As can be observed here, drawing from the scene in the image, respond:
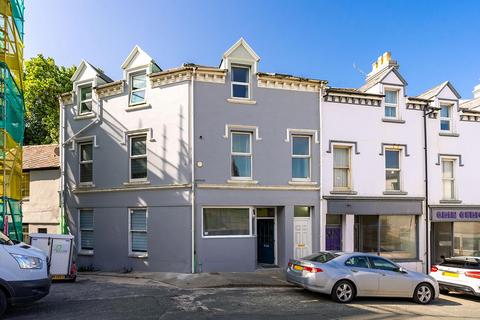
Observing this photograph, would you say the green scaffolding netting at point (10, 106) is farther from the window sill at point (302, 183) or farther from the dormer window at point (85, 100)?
the window sill at point (302, 183)

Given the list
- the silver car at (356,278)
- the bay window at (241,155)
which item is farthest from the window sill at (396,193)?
the silver car at (356,278)

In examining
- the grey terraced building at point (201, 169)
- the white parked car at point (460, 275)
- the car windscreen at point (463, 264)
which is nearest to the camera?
the white parked car at point (460, 275)

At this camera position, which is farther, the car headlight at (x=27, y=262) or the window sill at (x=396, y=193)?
the window sill at (x=396, y=193)

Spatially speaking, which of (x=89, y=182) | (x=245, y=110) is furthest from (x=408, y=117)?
(x=89, y=182)

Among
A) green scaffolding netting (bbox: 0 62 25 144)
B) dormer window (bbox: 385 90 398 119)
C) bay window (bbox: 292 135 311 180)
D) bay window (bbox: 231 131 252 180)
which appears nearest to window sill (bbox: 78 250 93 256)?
green scaffolding netting (bbox: 0 62 25 144)

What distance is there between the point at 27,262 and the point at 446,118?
59.4 ft

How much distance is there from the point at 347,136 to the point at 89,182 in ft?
36.2

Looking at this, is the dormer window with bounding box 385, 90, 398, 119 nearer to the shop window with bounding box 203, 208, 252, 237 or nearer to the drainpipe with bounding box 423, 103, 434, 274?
the drainpipe with bounding box 423, 103, 434, 274

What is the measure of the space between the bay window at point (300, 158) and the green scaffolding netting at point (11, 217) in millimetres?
9975

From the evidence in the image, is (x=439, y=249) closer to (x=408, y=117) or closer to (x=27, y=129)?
(x=408, y=117)

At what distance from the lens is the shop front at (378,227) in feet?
58.3

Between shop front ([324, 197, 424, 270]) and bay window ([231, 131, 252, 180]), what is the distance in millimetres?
3609

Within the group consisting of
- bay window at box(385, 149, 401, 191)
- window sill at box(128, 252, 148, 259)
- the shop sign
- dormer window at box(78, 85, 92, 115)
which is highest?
dormer window at box(78, 85, 92, 115)

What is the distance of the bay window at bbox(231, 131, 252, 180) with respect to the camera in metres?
16.5
